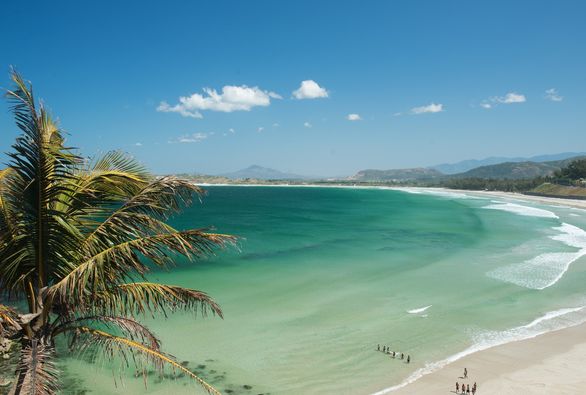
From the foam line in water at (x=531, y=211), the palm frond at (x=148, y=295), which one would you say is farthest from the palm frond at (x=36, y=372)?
the foam line in water at (x=531, y=211)

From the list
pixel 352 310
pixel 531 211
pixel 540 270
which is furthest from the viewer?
→ pixel 531 211

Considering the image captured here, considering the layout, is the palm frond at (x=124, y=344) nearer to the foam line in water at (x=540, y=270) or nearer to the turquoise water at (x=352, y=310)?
the turquoise water at (x=352, y=310)

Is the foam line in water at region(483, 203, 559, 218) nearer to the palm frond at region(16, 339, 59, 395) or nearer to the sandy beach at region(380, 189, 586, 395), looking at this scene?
the sandy beach at region(380, 189, 586, 395)

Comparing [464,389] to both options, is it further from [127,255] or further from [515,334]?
[127,255]

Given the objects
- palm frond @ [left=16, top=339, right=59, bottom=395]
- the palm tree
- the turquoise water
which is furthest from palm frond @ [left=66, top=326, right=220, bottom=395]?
the turquoise water

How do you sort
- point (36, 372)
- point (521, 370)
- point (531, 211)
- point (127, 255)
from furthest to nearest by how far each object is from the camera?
point (531, 211) < point (521, 370) < point (127, 255) < point (36, 372)

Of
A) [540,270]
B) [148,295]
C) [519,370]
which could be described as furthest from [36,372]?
[540,270]
